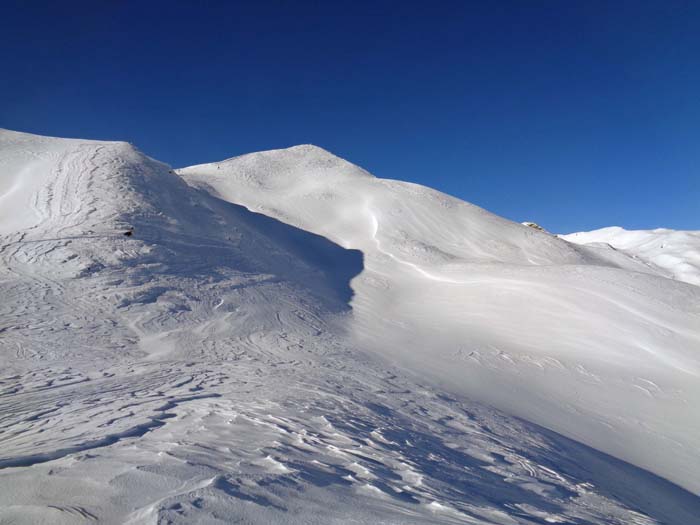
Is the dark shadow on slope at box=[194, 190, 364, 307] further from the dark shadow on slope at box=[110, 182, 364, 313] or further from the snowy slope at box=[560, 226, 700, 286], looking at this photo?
the snowy slope at box=[560, 226, 700, 286]

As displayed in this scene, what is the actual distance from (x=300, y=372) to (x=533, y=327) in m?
8.48

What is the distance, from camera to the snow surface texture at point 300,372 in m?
3.06

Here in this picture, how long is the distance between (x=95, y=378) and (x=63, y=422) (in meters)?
1.87

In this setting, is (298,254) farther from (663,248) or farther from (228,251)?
(663,248)

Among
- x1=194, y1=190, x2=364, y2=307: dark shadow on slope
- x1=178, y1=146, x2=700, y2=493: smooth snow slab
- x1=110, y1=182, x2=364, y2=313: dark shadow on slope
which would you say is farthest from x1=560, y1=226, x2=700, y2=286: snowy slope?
x1=110, y1=182, x2=364, y2=313: dark shadow on slope

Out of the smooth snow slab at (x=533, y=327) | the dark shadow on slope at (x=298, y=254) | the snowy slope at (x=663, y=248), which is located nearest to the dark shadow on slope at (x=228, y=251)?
the dark shadow on slope at (x=298, y=254)

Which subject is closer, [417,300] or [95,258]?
[95,258]

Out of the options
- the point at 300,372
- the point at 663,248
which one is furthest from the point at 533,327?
the point at 663,248

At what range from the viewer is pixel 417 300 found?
15.1 meters

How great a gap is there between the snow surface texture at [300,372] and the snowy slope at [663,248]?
27115mm

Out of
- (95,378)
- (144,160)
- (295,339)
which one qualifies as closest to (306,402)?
(95,378)

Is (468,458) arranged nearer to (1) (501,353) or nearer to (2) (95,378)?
(2) (95,378)

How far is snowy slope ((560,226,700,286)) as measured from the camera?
130 feet

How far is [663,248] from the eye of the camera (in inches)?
1927
